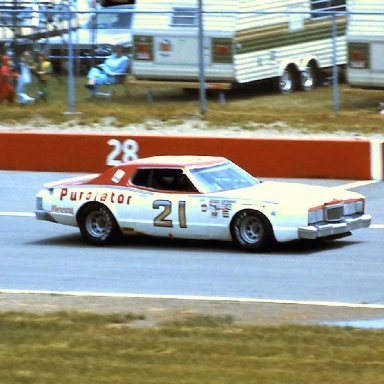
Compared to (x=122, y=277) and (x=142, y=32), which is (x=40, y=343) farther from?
(x=142, y=32)

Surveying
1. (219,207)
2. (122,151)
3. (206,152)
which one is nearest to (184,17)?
(122,151)

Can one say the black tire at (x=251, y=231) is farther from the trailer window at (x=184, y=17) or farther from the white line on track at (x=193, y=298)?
the trailer window at (x=184, y=17)

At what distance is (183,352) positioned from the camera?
29.1 ft

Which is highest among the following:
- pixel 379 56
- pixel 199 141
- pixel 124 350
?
pixel 379 56

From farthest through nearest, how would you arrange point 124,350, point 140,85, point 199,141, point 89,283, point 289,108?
point 140,85 → point 289,108 → point 199,141 → point 89,283 → point 124,350

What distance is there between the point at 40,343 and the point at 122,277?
4271mm

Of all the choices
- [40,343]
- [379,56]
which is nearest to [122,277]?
[40,343]

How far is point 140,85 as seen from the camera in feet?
87.6

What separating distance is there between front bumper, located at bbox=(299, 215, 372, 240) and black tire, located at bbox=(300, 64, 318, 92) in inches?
A: 473

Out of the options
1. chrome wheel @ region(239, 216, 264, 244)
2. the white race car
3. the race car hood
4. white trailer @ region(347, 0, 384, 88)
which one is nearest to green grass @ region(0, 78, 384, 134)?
white trailer @ region(347, 0, 384, 88)

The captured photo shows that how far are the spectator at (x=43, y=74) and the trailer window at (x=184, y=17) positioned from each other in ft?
9.02

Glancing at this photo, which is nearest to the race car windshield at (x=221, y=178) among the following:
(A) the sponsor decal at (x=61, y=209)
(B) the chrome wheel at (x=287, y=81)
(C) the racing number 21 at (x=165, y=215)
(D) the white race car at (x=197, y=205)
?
(D) the white race car at (x=197, y=205)

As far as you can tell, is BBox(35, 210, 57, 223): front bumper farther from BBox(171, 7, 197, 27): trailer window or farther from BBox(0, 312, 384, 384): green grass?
BBox(171, 7, 197, 27): trailer window

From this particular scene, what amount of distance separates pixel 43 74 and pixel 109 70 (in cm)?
141
